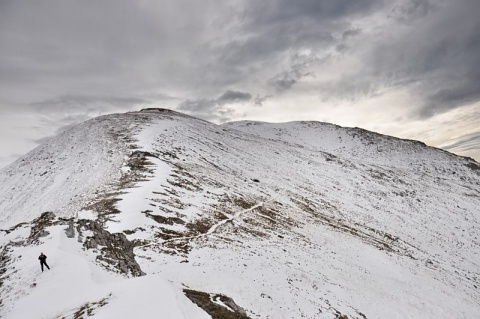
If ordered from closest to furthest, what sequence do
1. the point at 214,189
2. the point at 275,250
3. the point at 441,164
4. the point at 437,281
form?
the point at 275,250, the point at 437,281, the point at 214,189, the point at 441,164

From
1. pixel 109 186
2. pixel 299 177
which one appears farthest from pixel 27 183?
pixel 299 177

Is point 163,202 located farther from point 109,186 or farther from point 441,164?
point 441,164

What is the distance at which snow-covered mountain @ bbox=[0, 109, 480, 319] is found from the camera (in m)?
14.8

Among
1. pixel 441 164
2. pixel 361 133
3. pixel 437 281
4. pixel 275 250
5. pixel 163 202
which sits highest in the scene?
pixel 361 133

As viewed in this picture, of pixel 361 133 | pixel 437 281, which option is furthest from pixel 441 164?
pixel 437 281

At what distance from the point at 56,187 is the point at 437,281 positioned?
55132mm

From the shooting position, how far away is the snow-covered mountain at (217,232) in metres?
14.8

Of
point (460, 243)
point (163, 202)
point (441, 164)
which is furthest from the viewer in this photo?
point (441, 164)

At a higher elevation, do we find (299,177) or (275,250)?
(299,177)

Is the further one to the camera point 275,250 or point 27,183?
point 27,183

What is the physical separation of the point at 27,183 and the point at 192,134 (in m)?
37.3

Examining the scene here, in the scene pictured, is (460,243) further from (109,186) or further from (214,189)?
(109,186)

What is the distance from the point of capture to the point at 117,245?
1955 centimetres

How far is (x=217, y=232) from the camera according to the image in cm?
3155
